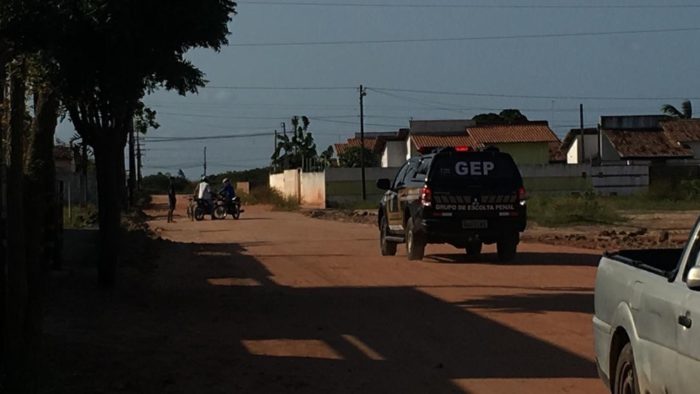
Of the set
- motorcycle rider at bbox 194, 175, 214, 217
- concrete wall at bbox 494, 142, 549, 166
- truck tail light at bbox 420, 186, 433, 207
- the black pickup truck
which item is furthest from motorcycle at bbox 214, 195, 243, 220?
concrete wall at bbox 494, 142, 549, 166

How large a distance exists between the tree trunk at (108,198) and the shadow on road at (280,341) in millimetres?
411

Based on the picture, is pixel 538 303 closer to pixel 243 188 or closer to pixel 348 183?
pixel 348 183

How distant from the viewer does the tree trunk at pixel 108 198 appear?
14.1 metres

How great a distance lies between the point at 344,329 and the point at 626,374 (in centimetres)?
504

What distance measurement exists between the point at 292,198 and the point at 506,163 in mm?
50834

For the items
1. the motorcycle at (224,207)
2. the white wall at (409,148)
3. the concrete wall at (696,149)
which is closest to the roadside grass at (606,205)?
the motorcycle at (224,207)

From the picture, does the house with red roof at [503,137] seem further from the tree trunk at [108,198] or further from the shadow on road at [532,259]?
the tree trunk at [108,198]

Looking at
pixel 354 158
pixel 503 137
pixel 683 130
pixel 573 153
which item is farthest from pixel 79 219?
pixel 573 153

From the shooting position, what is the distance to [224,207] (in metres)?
43.5

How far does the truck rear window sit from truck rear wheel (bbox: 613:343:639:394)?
12130mm

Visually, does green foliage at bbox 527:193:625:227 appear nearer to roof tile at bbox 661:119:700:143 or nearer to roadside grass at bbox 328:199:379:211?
roadside grass at bbox 328:199:379:211

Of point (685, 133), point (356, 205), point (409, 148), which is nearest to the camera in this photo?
point (356, 205)

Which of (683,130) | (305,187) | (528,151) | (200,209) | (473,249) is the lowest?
(473,249)

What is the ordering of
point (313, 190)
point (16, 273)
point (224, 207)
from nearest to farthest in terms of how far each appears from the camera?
point (16, 273)
point (224, 207)
point (313, 190)
